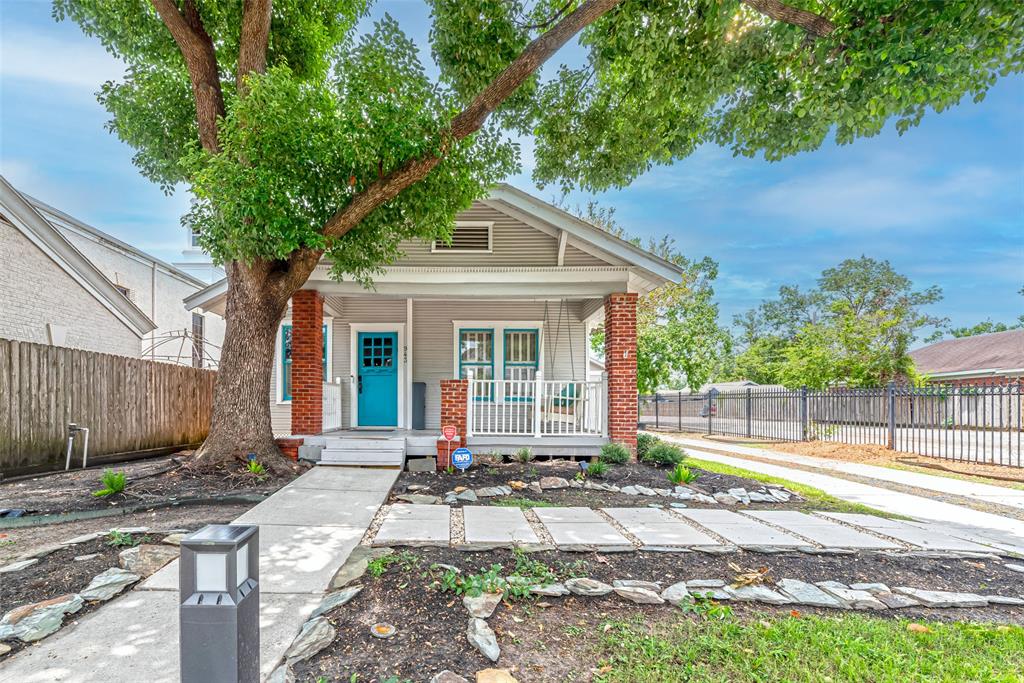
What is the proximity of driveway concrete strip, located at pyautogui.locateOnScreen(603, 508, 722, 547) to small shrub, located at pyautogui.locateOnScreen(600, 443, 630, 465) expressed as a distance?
2.37 meters

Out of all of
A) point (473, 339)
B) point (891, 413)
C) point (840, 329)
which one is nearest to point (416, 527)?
point (473, 339)

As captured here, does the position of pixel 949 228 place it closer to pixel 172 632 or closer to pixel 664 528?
pixel 664 528

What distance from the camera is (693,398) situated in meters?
20.6

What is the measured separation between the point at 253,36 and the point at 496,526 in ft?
24.5

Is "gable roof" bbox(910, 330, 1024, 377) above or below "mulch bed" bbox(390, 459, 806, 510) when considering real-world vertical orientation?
above

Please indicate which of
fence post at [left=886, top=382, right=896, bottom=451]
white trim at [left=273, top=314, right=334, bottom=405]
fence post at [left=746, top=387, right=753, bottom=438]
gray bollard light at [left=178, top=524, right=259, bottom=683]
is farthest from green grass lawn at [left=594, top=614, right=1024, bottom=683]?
fence post at [left=746, top=387, right=753, bottom=438]

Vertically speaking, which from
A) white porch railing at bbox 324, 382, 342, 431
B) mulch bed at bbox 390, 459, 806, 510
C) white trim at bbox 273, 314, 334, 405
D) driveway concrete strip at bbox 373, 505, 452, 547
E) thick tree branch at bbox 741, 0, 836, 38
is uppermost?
thick tree branch at bbox 741, 0, 836, 38

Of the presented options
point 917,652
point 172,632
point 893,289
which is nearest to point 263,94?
point 172,632

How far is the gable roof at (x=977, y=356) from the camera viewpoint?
833 inches

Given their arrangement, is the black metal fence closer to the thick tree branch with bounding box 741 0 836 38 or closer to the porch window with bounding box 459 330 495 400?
the thick tree branch with bounding box 741 0 836 38

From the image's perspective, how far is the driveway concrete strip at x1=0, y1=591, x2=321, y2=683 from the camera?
2.23m

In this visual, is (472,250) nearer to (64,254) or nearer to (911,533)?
(911,533)

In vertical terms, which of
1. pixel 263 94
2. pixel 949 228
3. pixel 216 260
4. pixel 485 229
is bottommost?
pixel 216 260

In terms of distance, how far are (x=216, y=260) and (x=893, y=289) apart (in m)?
38.0
